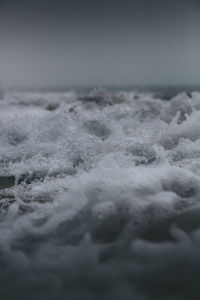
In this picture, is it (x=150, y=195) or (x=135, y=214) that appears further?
(x=150, y=195)

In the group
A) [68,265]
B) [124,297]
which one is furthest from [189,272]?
[68,265]

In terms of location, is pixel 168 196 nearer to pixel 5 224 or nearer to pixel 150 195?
pixel 150 195

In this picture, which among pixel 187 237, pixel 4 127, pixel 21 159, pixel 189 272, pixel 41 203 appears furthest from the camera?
pixel 4 127

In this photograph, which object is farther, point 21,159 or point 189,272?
point 21,159

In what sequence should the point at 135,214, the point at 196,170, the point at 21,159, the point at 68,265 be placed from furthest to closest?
the point at 21,159
the point at 196,170
the point at 135,214
the point at 68,265

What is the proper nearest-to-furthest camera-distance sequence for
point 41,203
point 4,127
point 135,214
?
point 135,214
point 41,203
point 4,127

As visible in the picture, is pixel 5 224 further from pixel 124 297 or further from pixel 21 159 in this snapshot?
pixel 21 159

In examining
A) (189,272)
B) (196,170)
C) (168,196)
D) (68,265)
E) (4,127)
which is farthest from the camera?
(4,127)

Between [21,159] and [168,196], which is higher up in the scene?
[168,196]

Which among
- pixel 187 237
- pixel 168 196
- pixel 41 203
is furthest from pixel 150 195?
pixel 41 203
